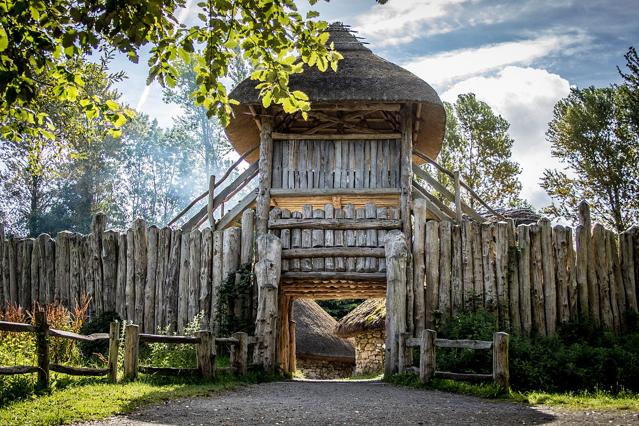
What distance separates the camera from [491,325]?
12.4 metres

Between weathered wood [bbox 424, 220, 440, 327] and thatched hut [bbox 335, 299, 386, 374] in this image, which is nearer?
weathered wood [bbox 424, 220, 440, 327]

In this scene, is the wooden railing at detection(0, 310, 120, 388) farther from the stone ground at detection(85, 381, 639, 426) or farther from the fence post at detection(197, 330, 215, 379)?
the fence post at detection(197, 330, 215, 379)

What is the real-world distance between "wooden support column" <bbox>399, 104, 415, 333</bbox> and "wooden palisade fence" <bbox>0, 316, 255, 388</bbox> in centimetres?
344

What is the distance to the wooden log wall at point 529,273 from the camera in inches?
528

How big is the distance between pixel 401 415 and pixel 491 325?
18.4 ft

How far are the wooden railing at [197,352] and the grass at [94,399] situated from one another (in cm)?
20

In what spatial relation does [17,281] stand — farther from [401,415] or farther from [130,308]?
[401,415]

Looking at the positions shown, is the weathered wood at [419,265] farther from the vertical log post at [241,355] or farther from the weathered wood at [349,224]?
the vertical log post at [241,355]

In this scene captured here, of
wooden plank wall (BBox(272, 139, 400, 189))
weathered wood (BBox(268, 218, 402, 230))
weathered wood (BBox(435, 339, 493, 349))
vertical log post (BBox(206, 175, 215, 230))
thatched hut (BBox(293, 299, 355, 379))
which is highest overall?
wooden plank wall (BBox(272, 139, 400, 189))

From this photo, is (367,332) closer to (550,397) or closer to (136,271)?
(136,271)

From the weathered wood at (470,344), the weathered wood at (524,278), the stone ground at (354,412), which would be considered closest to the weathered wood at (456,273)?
the weathered wood at (524,278)

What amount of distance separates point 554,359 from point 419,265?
128 inches

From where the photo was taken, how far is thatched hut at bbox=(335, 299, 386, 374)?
22297 millimetres

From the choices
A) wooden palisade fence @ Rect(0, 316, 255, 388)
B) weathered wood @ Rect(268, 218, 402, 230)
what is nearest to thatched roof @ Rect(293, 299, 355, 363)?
weathered wood @ Rect(268, 218, 402, 230)
